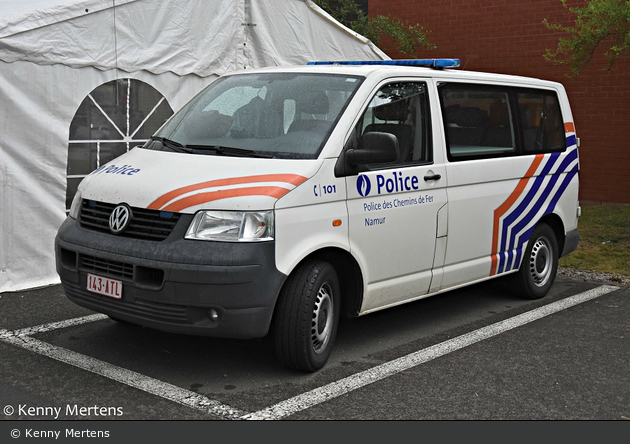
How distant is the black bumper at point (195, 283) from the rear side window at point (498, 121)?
2181 mm

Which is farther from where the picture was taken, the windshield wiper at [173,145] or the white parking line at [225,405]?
the windshield wiper at [173,145]

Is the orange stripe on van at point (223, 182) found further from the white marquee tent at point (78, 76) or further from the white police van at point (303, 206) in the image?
the white marquee tent at point (78, 76)

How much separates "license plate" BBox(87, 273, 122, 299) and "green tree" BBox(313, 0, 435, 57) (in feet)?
33.1

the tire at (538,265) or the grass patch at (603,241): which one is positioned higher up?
the tire at (538,265)

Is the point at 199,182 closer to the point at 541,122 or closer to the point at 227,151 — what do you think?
the point at 227,151

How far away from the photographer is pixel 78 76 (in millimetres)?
7988

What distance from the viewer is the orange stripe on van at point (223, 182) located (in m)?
4.89

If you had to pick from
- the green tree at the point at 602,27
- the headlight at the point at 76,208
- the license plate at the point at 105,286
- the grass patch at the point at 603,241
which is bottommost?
the grass patch at the point at 603,241

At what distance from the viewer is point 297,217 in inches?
195

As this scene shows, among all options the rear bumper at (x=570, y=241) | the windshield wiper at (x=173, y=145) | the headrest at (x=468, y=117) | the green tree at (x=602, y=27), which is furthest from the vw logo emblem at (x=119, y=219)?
the green tree at (x=602, y=27)

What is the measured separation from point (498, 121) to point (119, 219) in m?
3.43
